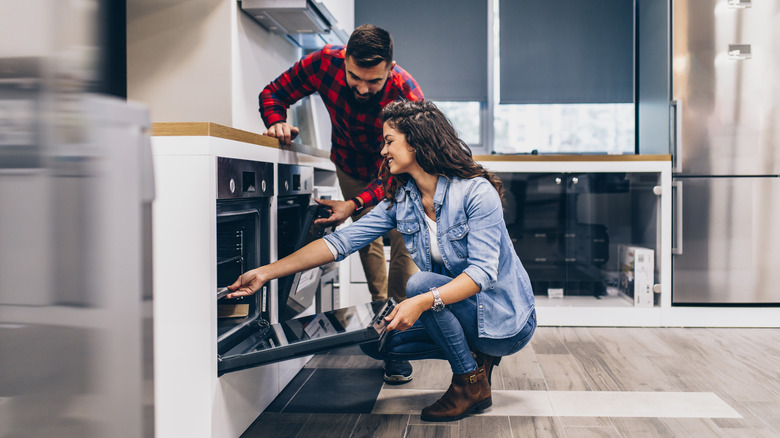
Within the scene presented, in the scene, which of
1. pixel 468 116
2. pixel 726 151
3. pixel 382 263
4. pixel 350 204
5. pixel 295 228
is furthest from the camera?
pixel 468 116

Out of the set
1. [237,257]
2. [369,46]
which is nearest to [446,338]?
[237,257]

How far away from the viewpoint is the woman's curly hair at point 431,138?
5.67 ft

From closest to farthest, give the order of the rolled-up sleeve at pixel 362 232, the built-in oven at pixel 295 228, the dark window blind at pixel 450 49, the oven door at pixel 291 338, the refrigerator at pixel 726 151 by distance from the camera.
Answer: the oven door at pixel 291 338, the rolled-up sleeve at pixel 362 232, the built-in oven at pixel 295 228, the refrigerator at pixel 726 151, the dark window blind at pixel 450 49

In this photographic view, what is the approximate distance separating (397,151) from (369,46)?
1.03ft

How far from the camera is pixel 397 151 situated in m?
1.75

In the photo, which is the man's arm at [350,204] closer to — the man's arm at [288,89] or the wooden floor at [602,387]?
the man's arm at [288,89]

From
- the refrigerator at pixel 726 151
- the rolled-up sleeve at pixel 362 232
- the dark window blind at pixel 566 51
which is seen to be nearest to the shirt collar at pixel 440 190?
the rolled-up sleeve at pixel 362 232

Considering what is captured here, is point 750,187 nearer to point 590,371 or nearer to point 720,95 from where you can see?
point 720,95

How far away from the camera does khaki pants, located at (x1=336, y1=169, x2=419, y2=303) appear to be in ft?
7.58

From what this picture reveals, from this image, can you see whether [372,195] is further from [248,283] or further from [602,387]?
[602,387]

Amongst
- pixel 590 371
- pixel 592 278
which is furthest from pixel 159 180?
pixel 592 278

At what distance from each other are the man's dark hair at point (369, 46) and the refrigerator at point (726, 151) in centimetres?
186

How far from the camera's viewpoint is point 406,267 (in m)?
2.31

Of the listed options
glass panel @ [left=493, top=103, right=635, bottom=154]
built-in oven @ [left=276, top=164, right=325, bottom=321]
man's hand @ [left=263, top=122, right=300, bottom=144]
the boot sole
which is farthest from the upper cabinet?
glass panel @ [left=493, top=103, right=635, bottom=154]
